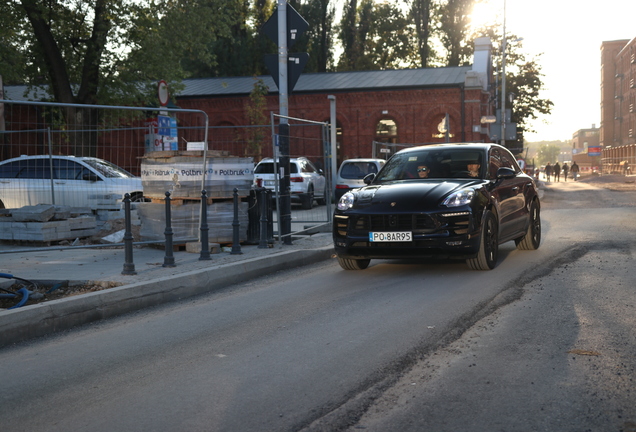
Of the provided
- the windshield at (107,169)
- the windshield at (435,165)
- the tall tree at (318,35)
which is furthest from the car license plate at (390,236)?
the tall tree at (318,35)

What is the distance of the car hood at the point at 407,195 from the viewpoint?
8742mm

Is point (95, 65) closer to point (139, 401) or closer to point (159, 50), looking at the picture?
point (159, 50)

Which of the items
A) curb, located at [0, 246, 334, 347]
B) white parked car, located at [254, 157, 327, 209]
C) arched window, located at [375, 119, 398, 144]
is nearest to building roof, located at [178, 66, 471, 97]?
arched window, located at [375, 119, 398, 144]

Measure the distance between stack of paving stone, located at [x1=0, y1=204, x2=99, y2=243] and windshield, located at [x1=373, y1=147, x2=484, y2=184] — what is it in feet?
17.8

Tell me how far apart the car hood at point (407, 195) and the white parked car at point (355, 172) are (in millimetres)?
13375

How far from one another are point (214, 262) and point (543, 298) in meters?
4.13

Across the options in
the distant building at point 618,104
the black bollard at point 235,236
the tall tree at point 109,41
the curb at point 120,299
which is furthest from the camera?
the distant building at point 618,104

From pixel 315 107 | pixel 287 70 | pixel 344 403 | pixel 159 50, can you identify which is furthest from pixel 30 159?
pixel 315 107

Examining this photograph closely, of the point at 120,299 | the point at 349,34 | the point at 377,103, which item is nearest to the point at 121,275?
the point at 120,299

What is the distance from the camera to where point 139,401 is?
170 inches

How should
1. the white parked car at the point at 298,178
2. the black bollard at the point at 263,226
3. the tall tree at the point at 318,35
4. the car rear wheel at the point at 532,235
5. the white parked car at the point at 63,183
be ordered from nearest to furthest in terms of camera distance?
the black bollard at the point at 263,226, the car rear wheel at the point at 532,235, the white parked car at the point at 63,183, the white parked car at the point at 298,178, the tall tree at the point at 318,35

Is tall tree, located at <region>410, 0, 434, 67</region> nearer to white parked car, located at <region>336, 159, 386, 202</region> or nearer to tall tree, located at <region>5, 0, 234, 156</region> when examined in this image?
tall tree, located at <region>5, 0, 234, 156</region>

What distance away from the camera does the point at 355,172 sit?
2342 cm

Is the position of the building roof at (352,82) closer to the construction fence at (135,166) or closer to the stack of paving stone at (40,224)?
the construction fence at (135,166)
